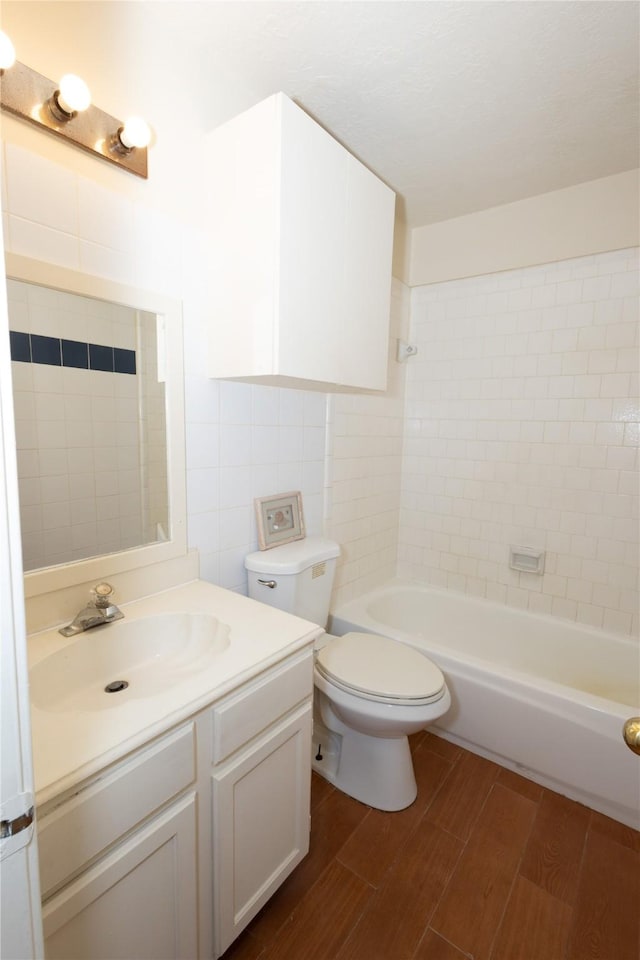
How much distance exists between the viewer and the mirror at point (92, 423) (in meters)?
1.09

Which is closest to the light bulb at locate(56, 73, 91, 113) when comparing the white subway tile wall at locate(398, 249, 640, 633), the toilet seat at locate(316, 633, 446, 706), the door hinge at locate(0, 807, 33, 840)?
the door hinge at locate(0, 807, 33, 840)

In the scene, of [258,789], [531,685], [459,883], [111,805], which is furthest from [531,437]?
[111,805]

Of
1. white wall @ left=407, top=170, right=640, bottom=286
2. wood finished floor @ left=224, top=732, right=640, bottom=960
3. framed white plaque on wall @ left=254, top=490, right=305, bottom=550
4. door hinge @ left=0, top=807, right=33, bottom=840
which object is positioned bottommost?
wood finished floor @ left=224, top=732, right=640, bottom=960

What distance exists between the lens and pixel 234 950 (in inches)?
46.1

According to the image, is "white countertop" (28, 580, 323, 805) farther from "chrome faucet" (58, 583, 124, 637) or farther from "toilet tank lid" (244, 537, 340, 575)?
"toilet tank lid" (244, 537, 340, 575)

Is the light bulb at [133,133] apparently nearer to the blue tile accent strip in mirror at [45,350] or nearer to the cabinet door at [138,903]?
the blue tile accent strip in mirror at [45,350]

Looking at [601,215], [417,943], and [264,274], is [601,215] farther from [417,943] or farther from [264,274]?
[417,943]

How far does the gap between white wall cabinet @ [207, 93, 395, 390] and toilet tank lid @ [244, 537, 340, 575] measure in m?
0.64

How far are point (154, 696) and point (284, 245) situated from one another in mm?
1197

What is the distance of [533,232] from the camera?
213cm

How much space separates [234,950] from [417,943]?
0.49 metres

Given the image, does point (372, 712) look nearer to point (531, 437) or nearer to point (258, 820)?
point (258, 820)

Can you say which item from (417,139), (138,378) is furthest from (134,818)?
(417,139)

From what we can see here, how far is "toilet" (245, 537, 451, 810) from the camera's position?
1502mm
